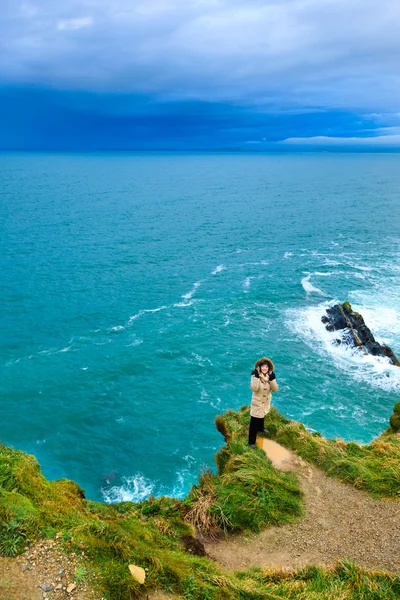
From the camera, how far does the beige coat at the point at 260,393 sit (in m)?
16.5

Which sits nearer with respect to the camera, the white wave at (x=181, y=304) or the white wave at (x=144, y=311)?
the white wave at (x=144, y=311)

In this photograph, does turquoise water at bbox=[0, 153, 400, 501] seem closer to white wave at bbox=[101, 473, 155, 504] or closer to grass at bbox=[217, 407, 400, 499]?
white wave at bbox=[101, 473, 155, 504]

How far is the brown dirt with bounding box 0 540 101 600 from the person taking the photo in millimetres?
9469

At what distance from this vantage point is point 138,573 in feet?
33.8

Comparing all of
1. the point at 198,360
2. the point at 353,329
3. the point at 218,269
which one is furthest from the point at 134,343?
the point at 218,269

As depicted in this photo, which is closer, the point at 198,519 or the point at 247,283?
the point at 198,519

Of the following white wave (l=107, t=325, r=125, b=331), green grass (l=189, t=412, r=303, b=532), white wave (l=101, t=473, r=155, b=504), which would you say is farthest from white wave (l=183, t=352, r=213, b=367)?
green grass (l=189, t=412, r=303, b=532)

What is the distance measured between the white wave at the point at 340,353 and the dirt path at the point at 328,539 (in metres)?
30.7

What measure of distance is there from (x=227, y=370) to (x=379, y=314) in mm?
25261

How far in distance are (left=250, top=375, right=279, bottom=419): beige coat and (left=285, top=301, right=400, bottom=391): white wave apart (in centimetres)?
3080

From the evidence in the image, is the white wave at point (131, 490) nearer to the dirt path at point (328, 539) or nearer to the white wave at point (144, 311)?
the dirt path at point (328, 539)

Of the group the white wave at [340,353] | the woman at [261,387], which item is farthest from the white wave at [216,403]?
the woman at [261,387]

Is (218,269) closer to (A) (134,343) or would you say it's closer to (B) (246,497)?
(A) (134,343)

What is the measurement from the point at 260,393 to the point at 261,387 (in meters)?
0.40
